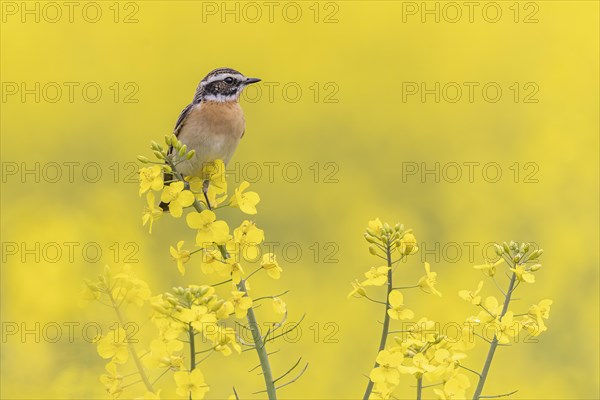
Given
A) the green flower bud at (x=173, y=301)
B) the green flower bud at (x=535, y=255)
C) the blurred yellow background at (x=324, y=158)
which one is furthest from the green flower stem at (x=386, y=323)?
the blurred yellow background at (x=324, y=158)

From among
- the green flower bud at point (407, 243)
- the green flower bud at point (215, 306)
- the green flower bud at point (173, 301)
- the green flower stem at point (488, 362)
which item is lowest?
the green flower stem at point (488, 362)

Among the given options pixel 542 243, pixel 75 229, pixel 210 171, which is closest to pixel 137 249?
pixel 75 229

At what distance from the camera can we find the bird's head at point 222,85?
5762 mm

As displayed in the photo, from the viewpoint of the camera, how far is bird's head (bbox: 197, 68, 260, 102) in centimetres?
576

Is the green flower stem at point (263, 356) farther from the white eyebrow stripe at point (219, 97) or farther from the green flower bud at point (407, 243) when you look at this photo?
the white eyebrow stripe at point (219, 97)

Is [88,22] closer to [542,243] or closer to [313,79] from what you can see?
[313,79]

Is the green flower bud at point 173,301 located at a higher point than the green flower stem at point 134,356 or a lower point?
higher

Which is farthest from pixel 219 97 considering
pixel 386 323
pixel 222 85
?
pixel 386 323

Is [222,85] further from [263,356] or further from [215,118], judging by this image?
[263,356]

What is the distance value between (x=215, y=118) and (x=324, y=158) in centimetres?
583

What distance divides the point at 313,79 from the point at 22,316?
7.59m

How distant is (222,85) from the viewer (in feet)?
19.1

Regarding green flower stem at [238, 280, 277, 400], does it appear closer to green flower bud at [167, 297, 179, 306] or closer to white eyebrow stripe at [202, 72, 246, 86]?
green flower bud at [167, 297, 179, 306]

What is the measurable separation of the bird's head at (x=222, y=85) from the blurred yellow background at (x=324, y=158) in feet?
4.12
